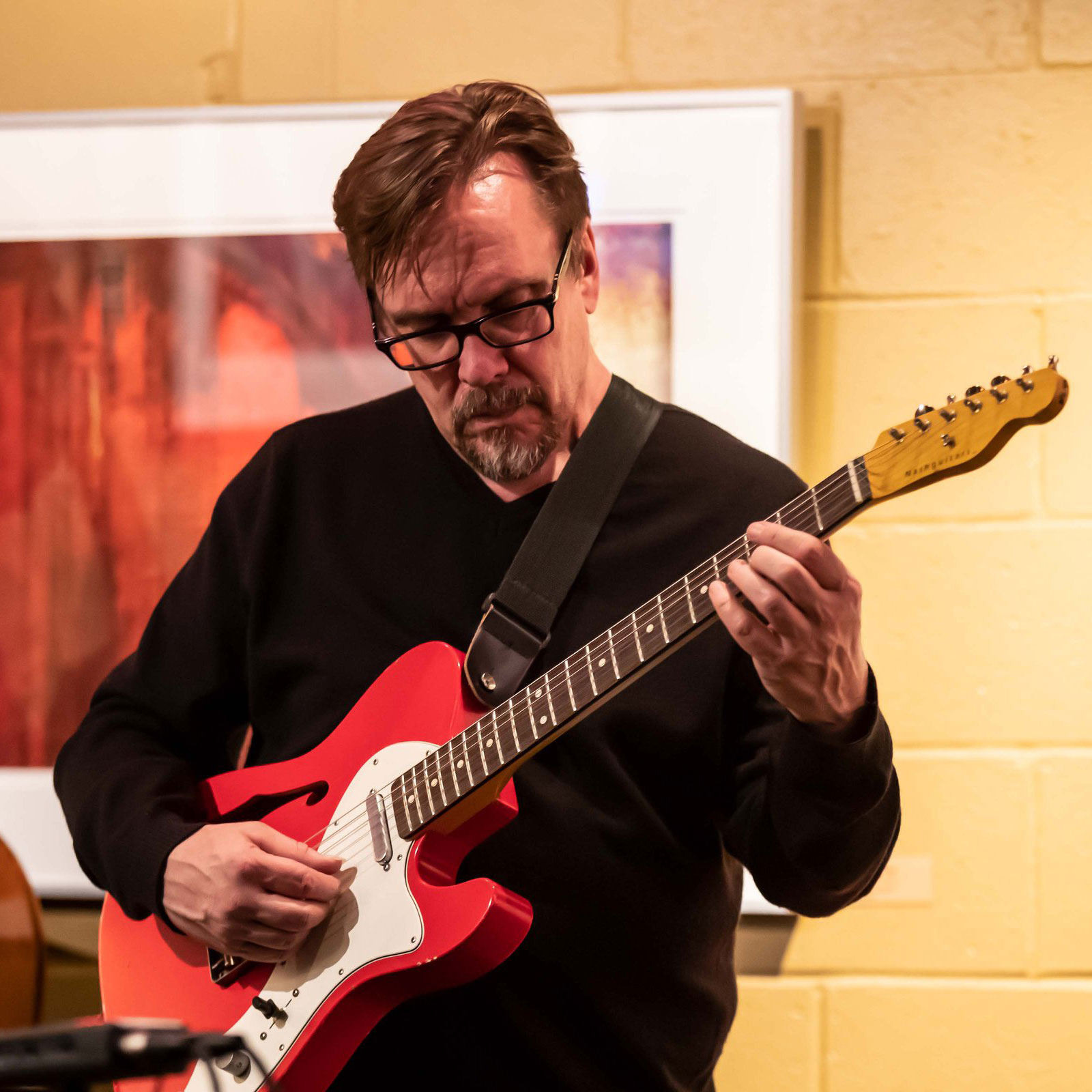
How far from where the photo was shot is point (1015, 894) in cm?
134

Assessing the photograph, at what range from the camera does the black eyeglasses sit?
1.04m

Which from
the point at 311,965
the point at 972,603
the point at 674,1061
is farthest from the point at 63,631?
the point at 972,603

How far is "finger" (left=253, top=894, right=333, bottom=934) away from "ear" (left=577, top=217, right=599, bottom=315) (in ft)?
2.05

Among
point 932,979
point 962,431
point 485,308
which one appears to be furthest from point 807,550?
point 932,979

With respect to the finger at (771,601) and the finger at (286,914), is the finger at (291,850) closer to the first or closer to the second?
the finger at (286,914)

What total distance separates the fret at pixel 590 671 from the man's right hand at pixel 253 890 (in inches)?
11.8

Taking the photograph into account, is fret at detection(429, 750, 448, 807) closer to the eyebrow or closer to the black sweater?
the black sweater

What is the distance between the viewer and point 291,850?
101cm

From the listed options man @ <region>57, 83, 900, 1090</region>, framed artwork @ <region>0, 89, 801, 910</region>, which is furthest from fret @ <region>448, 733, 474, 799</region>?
framed artwork @ <region>0, 89, 801, 910</region>

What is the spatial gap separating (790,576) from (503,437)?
40 cm

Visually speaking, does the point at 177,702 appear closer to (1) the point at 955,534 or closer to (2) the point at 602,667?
(2) the point at 602,667

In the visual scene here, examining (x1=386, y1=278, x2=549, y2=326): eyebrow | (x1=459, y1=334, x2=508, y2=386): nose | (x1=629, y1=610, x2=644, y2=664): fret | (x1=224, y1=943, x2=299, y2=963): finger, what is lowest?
(x1=224, y1=943, x2=299, y2=963): finger

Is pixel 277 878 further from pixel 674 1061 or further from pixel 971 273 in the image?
pixel 971 273

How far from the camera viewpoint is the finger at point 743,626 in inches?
31.7
